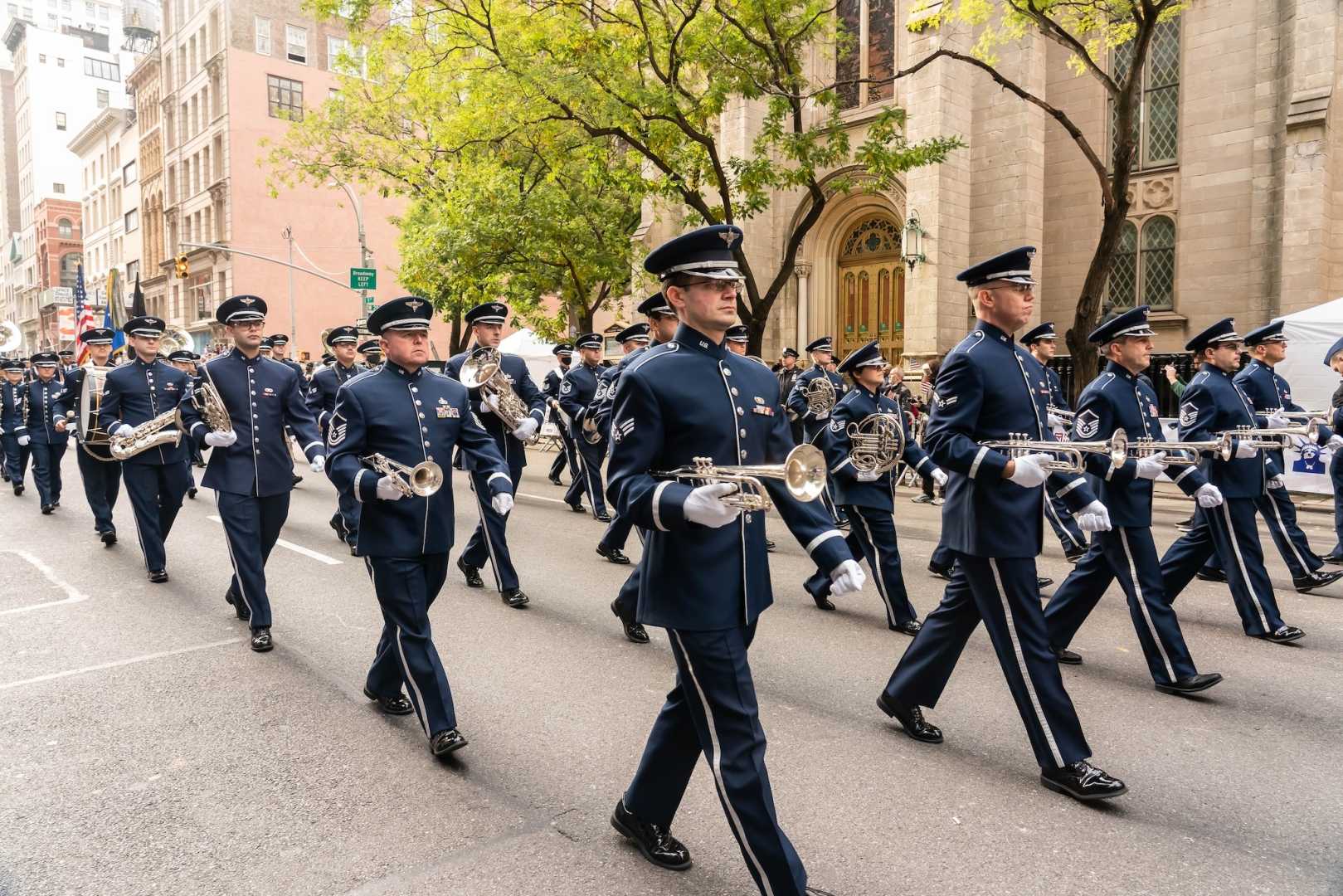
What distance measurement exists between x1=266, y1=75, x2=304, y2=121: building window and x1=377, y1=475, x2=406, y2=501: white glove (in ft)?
176

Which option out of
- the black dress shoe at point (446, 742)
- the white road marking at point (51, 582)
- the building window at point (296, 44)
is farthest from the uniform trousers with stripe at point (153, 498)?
the building window at point (296, 44)

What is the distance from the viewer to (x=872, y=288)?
80.5ft

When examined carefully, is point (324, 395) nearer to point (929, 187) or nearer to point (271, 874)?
point (271, 874)

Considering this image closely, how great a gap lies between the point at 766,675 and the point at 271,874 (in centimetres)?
323

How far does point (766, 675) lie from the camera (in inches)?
242

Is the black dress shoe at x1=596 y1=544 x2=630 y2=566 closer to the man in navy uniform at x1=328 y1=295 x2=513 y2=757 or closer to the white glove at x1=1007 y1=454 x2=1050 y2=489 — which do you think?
the man in navy uniform at x1=328 y1=295 x2=513 y2=757

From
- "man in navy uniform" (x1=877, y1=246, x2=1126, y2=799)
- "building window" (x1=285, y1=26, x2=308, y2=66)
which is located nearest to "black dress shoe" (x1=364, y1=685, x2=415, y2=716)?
"man in navy uniform" (x1=877, y1=246, x2=1126, y2=799)

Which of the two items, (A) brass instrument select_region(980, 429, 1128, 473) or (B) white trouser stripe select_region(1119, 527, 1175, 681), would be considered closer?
(A) brass instrument select_region(980, 429, 1128, 473)

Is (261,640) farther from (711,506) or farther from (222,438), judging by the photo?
(711,506)

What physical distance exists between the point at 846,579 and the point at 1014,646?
5.71 ft

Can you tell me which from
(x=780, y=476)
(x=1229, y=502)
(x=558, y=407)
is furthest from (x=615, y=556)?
(x=780, y=476)

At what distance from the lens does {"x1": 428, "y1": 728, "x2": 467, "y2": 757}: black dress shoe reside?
4750 millimetres

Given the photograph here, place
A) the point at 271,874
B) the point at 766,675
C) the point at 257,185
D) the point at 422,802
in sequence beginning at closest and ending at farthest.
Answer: the point at 271,874 < the point at 422,802 < the point at 766,675 < the point at 257,185

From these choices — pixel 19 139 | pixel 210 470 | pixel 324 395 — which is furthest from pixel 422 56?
pixel 19 139
